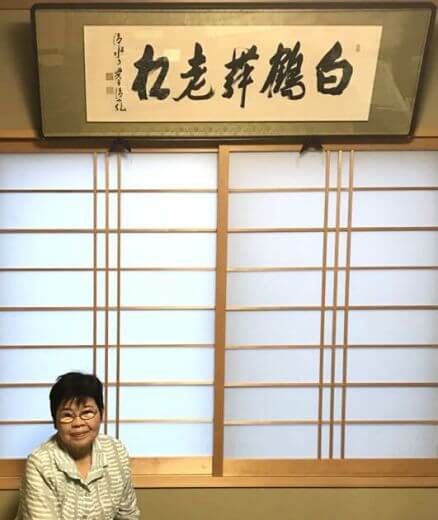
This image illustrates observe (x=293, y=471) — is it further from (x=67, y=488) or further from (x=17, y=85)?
(x=17, y=85)

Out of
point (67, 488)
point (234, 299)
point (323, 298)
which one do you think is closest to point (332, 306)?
point (323, 298)

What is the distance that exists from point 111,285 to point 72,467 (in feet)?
2.71

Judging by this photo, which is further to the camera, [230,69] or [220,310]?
[220,310]

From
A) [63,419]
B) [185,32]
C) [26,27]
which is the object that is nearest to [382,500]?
[63,419]

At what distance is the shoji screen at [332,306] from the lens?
275 cm

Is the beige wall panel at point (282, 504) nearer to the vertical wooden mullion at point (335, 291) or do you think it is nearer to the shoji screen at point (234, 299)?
the shoji screen at point (234, 299)

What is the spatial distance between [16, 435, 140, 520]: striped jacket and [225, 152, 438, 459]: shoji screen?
0.69 metres

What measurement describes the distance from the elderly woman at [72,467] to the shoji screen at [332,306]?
0.72 m

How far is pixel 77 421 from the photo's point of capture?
223 centimetres

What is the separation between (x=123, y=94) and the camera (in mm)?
2490

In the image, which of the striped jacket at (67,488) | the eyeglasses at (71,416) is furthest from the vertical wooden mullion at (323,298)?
the eyeglasses at (71,416)

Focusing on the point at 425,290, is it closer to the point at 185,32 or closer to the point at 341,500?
the point at 341,500

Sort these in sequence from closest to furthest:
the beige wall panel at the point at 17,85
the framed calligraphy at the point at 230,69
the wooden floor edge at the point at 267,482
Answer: the framed calligraphy at the point at 230,69
the beige wall panel at the point at 17,85
the wooden floor edge at the point at 267,482

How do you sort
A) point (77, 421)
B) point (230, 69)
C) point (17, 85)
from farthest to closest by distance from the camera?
point (17, 85) → point (230, 69) → point (77, 421)
